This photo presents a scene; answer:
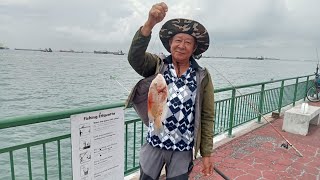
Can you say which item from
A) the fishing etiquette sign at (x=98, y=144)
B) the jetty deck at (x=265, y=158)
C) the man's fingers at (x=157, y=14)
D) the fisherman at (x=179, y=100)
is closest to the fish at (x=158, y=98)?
the fisherman at (x=179, y=100)

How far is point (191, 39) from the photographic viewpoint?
197 cm

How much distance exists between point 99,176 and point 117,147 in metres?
0.33

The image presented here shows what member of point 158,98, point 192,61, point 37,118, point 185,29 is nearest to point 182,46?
point 185,29

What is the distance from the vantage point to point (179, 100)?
2.00 meters

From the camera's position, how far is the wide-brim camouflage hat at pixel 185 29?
1.94m

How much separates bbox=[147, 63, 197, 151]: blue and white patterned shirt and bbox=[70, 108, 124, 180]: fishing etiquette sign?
68 cm

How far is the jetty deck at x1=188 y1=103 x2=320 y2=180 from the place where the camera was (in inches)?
164

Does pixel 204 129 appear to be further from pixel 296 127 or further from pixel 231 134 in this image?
pixel 296 127

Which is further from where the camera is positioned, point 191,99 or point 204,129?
point 204,129

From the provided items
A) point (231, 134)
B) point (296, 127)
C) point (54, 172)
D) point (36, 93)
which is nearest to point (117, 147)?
point (231, 134)

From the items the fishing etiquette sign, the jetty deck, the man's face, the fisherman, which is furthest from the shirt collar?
the jetty deck

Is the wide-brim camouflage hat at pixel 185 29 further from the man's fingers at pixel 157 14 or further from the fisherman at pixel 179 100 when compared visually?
the man's fingers at pixel 157 14

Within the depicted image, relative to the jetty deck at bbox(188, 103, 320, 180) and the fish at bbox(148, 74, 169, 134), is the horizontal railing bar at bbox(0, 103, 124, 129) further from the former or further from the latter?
the jetty deck at bbox(188, 103, 320, 180)

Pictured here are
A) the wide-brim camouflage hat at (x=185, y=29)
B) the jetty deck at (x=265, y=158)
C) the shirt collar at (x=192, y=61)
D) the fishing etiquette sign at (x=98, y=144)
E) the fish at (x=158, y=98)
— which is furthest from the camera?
the jetty deck at (x=265, y=158)
